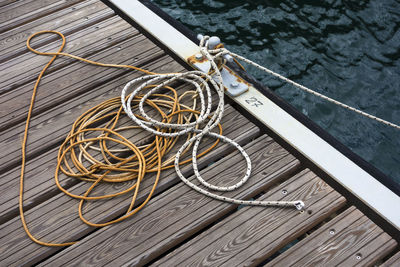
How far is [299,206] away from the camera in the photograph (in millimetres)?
2018

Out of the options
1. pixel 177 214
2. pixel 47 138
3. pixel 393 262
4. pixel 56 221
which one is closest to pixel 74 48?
pixel 47 138

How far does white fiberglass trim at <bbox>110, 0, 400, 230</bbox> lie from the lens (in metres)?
2.06

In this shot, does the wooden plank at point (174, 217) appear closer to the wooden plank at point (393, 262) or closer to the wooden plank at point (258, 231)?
the wooden plank at point (258, 231)

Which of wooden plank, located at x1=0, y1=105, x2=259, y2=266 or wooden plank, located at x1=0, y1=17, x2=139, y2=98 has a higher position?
wooden plank, located at x1=0, y1=17, x2=139, y2=98

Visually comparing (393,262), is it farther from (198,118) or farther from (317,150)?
(198,118)

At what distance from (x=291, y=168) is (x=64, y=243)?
121 centimetres

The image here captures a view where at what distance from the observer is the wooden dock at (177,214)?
1884 millimetres

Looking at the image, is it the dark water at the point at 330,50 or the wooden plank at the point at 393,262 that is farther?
the dark water at the point at 330,50

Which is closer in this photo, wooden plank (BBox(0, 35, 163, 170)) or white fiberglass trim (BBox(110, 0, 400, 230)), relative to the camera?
white fiberglass trim (BBox(110, 0, 400, 230))

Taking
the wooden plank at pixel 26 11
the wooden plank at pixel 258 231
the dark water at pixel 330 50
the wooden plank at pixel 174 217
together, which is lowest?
the dark water at pixel 330 50

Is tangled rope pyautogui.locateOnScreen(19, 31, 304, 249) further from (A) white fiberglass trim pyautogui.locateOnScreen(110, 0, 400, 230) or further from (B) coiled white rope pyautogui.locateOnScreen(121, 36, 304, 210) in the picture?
(A) white fiberglass trim pyautogui.locateOnScreen(110, 0, 400, 230)

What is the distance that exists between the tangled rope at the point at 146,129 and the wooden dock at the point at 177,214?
0.13 ft

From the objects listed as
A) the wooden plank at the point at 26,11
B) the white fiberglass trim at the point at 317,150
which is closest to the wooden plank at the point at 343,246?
the white fiberglass trim at the point at 317,150

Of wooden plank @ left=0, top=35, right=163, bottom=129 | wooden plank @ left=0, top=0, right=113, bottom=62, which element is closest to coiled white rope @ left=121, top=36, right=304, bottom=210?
wooden plank @ left=0, top=35, right=163, bottom=129
